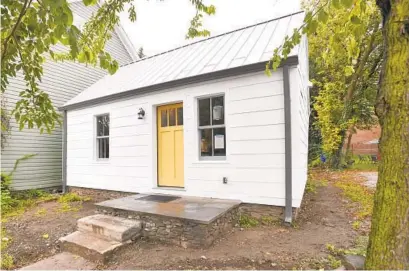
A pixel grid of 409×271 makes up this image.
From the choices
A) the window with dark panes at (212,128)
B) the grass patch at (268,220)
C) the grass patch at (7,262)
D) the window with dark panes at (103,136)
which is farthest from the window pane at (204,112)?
the grass patch at (7,262)

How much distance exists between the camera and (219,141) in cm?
544

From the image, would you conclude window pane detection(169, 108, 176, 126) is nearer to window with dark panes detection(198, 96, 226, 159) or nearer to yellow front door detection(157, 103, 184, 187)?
yellow front door detection(157, 103, 184, 187)

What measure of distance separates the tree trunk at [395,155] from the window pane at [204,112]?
370 cm

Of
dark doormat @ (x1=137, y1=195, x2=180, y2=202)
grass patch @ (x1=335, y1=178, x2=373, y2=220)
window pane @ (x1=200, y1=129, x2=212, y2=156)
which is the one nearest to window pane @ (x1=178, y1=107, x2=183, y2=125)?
window pane @ (x1=200, y1=129, x2=212, y2=156)

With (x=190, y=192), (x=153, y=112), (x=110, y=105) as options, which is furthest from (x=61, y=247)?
(x=110, y=105)

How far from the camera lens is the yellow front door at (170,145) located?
19.9ft

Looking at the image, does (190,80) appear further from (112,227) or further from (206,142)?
(112,227)

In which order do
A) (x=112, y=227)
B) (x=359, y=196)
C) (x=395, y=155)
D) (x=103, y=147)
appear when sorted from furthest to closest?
1. (x=103, y=147)
2. (x=359, y=196)
3. (x=112, y=227)
4. (x=395, y=155)

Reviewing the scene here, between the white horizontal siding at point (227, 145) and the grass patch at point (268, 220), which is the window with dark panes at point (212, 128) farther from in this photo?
the grass patch at point (268, 220)

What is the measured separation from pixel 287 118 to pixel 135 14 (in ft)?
9.64

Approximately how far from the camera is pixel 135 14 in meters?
3.71

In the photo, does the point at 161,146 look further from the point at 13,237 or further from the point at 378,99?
the point at 378,99

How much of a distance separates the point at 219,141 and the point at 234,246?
2250mm

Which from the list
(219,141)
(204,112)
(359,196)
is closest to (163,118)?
(204,112)
